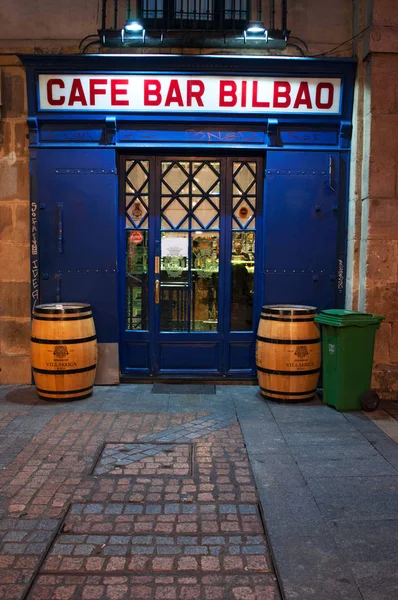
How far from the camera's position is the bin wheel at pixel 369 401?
5711mm

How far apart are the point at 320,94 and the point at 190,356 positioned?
148 inches

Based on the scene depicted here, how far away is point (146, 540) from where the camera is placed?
10.3ft

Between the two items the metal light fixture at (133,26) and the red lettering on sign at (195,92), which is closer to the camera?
the metal light fixture at (133,26)

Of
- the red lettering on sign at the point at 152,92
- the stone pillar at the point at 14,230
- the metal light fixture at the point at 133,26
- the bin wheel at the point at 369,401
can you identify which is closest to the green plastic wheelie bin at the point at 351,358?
the bin wheel at the point at 369,401

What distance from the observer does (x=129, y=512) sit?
3.50 meters

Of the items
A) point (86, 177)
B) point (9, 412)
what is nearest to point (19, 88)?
point (86, 177)

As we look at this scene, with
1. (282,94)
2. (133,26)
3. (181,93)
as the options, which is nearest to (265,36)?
(282,94)

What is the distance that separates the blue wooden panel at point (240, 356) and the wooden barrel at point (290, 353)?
0.85 m

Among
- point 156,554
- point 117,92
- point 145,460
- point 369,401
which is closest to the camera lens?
point 156,554

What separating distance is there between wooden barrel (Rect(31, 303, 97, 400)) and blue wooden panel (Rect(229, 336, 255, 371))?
1902mm

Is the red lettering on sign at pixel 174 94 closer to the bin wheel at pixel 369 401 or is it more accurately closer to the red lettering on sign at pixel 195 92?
the red lettering on sign at pixel 195 92

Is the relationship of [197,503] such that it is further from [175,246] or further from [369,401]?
[175,246]

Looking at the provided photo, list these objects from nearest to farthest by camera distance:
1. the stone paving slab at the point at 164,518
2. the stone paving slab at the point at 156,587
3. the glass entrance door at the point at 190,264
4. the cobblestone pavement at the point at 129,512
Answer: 1. the stone paving slab at the point at 156,587
2. the cobblestone pavement at the point at 129,512
3. the stone paving slab at the point at 164,518
4. the glass entrance door at the point at 190,264

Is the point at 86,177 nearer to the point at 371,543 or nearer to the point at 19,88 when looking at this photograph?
the point at 19,88
